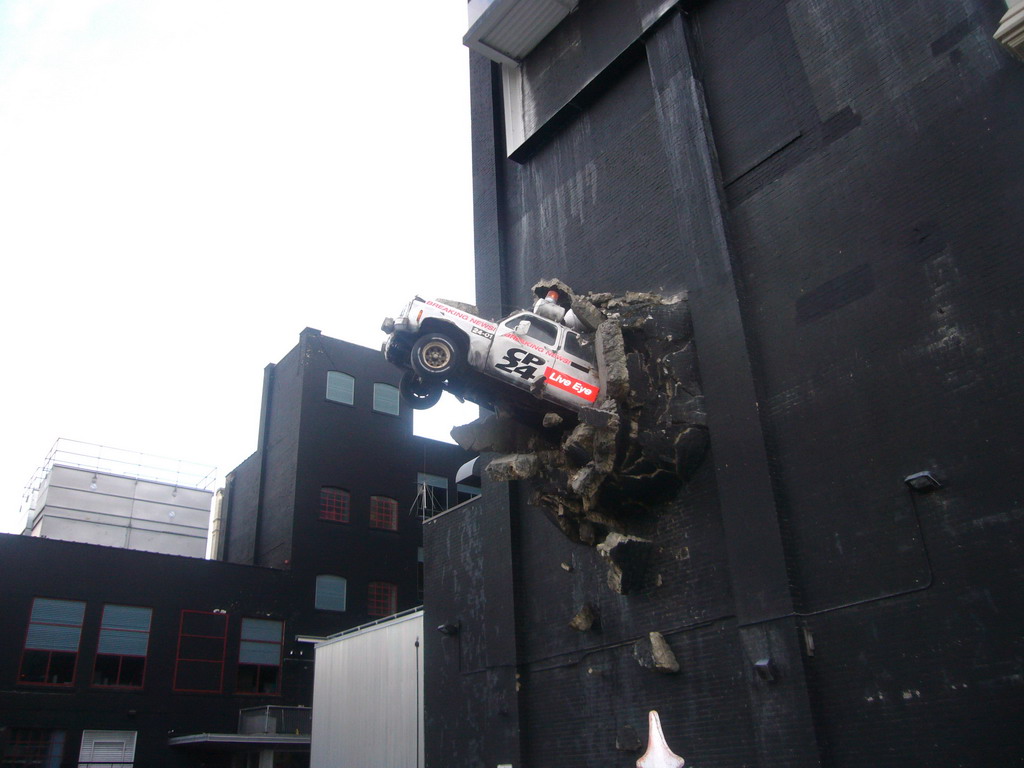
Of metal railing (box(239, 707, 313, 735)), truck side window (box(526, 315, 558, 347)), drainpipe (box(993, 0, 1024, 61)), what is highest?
drainpipe (box(993, 0, 1024, 61))

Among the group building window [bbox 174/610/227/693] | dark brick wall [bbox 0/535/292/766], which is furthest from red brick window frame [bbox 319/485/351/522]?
building window [bbox 174/610/227/693]

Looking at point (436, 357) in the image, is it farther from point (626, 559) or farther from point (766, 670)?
point (766, 670)

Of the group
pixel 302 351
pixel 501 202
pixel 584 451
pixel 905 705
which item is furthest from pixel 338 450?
pixel 905 705

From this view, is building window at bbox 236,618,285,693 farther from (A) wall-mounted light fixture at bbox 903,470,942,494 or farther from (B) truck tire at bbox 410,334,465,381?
(A) wall-mounted light fixture at bbox 903,470,942,494

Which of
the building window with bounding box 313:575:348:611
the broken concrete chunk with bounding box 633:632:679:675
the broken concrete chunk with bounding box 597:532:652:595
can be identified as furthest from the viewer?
the building window with bounding box 313:575:348:611

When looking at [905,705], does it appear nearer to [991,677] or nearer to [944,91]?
[991,677]

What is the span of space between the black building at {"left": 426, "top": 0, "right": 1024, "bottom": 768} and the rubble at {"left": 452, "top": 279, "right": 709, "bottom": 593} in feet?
1.31

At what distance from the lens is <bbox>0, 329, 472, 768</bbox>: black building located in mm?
26078

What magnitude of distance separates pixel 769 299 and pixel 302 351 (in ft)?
85.2

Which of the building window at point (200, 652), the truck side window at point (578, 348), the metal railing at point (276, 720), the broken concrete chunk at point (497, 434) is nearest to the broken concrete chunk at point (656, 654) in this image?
the broken concrete chunk at point (497, 434)

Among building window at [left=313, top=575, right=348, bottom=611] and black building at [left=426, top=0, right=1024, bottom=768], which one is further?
building window at [left=313, top=575, right=348, bottom=611]

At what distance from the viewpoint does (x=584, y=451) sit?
14242 millimetres

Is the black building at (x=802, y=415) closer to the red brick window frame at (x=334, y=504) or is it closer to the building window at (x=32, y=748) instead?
the building window at (x=32, y=748)

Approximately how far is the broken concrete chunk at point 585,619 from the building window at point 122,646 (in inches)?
755
